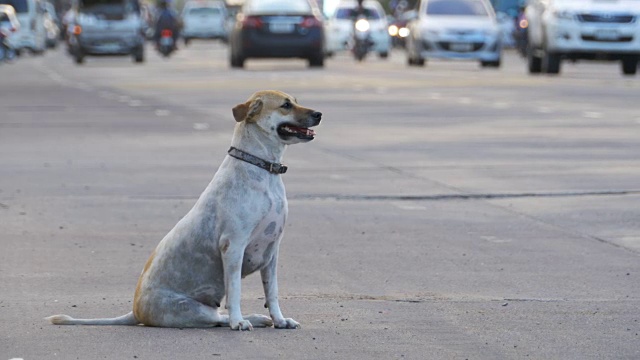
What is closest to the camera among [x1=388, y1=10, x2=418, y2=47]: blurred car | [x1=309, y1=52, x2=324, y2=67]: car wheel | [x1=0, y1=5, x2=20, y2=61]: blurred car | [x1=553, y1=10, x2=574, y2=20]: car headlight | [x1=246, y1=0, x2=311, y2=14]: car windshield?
[x1=553, y1=10, x2=574, y2=20]: car headlight

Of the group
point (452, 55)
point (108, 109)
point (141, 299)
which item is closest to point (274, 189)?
point (141, 299)

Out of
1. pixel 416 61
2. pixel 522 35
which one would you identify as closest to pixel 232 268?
pixel 416 61

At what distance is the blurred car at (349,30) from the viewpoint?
5250 centimetres

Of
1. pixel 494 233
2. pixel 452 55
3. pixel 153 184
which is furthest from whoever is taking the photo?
pixel 452 55

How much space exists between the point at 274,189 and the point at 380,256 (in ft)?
7.56

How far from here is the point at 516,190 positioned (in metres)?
12.2

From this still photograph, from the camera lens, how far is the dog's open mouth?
6.83 metres

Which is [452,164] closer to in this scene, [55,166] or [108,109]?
[55,166]

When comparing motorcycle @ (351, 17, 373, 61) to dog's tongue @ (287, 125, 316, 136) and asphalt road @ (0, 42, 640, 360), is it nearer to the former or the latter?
asphalt road @ (0, 42, 640, 360)

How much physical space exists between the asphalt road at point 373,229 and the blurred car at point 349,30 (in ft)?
98.0

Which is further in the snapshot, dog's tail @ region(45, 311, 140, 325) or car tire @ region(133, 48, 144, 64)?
car tire @ region(133, 48, 144, 64)

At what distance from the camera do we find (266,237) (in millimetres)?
6812

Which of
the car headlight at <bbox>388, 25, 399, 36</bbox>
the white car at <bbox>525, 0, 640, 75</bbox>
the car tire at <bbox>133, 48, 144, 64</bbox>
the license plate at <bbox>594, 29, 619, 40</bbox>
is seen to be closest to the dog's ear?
the white car at <bbox>525, 0, 640, 75</bbox>

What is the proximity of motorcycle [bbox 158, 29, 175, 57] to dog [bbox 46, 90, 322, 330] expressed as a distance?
45681 millimetres
